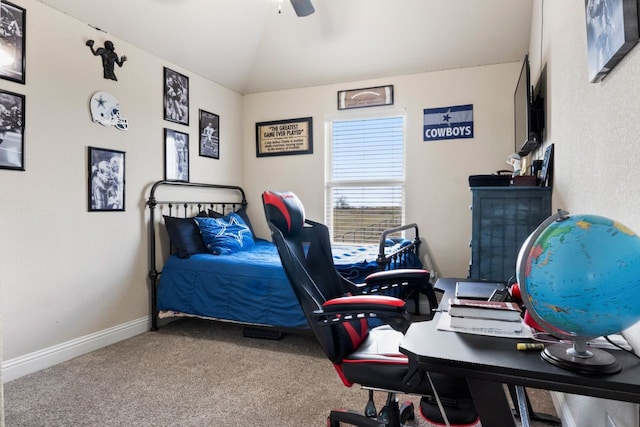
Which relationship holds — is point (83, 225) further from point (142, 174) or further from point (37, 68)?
point (37, 68)

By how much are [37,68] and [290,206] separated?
6.73 ft

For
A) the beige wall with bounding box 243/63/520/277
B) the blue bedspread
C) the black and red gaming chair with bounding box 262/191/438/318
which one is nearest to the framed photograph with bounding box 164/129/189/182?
the blue bedspread

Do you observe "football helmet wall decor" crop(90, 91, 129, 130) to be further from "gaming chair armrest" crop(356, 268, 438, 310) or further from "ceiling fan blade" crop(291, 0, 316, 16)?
"gaming chair armrest" crop(356, 268, 438, 310)

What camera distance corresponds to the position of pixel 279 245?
1531 mm

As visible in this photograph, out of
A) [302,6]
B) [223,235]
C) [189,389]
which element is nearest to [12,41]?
[302,6]

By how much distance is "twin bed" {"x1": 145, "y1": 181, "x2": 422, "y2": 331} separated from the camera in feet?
9.33

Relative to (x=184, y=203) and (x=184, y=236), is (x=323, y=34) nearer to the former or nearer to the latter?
(x=184, y=203)

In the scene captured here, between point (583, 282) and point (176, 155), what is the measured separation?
11.2 ft

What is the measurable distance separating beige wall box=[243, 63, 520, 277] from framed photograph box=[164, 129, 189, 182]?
4.15 ft

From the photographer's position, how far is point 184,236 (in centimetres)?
327

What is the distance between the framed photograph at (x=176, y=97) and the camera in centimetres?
346

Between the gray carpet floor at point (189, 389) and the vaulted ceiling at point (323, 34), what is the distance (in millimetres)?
2398

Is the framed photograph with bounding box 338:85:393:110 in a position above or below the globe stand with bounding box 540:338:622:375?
above

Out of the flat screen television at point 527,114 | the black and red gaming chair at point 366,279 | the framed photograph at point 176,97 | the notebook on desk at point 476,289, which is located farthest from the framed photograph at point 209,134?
the notebook on desk at point 476,289
